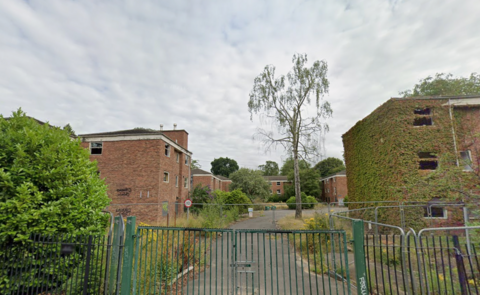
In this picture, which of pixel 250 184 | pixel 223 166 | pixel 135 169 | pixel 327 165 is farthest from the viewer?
pixel 223 166

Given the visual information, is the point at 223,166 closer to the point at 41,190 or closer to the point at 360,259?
the point at 41,190

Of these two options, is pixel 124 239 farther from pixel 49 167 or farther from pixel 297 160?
pixel 297 160

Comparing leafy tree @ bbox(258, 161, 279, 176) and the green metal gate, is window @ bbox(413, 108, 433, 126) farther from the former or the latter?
leafy tree @ bbox(258, 161, 279, 176)

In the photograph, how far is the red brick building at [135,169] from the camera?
1816 centimetres

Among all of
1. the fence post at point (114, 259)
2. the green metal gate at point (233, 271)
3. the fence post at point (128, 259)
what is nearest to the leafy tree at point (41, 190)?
the fence post at point (114, 259)

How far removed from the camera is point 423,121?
43.7 feet

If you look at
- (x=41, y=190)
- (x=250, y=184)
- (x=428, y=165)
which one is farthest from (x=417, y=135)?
(x=250, y=184)

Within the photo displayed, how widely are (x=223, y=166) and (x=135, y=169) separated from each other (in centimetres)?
5391

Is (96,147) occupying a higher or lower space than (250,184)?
higher

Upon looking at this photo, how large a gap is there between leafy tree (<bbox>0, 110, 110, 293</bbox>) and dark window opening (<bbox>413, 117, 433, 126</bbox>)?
1527cm

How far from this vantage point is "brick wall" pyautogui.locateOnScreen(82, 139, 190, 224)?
714 inches

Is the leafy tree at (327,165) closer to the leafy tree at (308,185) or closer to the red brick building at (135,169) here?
the leafy tree at (308,185)

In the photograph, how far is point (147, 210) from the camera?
1812cm

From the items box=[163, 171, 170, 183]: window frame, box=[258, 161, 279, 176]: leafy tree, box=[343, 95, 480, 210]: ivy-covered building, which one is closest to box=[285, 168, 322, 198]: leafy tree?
box=[163, 171, 170, 183]: window frame
